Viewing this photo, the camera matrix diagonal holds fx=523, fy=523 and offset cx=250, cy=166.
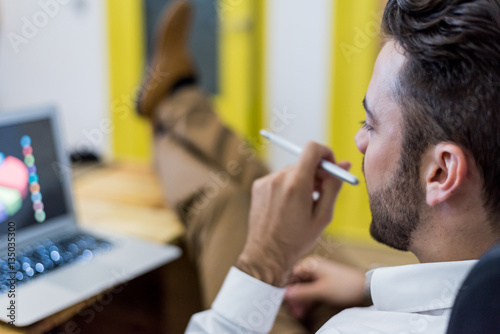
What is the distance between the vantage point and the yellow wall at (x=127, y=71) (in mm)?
2740

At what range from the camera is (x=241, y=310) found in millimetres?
787

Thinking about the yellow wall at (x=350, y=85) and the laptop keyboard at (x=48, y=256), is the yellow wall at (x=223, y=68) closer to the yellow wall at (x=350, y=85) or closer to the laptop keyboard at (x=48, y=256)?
the yellow wall at (x=350, y=85)

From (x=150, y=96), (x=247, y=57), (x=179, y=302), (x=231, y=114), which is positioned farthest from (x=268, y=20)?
(x=179, y=302)

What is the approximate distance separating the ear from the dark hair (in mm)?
13

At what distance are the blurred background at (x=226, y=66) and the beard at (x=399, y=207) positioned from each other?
1.10 m

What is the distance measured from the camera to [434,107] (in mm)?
578

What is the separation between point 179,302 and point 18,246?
0.41 m

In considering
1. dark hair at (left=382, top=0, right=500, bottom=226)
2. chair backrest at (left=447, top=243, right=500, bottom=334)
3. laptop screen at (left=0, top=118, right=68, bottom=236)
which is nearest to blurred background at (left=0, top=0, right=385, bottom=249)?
laptop screen at (left=0, top=118, right=68, bottom=236)

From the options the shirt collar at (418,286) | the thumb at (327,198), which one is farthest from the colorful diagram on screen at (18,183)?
the shirt collar at (418,286)

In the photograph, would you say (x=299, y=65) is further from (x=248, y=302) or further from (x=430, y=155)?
(x=430, y=155)

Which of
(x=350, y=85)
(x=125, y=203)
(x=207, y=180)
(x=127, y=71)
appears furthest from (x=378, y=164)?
(x=127, y=71)

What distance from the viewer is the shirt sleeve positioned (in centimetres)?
79

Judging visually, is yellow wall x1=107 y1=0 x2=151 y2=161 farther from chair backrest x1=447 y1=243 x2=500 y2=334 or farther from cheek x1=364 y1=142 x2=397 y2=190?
chair backrest x1=447 y1=243 x2=500 y2=334

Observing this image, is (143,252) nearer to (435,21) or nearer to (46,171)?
(46,171)
